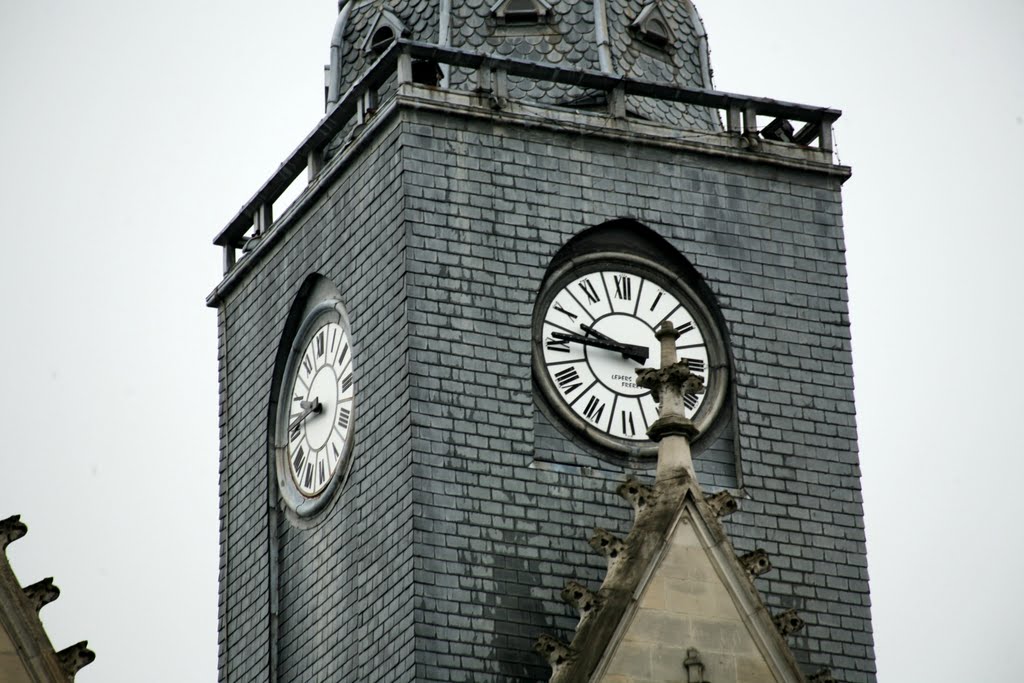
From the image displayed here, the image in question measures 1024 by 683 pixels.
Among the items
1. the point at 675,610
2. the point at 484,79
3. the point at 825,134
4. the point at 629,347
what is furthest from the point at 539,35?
the point at 675,610

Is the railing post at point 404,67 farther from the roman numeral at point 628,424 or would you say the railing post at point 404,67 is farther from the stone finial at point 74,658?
the stone finial at point 74,658

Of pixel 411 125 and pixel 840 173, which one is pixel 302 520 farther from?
pixel 840 173

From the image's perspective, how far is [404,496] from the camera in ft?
153

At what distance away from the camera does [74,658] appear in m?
43.8

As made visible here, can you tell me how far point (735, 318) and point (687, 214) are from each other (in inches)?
62.6

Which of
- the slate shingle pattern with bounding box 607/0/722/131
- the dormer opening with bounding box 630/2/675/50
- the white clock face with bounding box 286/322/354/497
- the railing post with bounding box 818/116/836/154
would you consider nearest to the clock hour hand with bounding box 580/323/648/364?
the white clock face with bounding box 286/322/354/497

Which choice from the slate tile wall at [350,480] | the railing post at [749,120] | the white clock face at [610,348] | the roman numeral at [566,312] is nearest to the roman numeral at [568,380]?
the white clock face at [610,348]

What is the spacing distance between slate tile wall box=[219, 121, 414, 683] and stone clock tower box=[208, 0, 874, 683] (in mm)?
49

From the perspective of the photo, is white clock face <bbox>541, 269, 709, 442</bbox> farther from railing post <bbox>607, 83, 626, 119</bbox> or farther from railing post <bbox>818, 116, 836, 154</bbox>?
railing post <bbox>818, 116, 836, 154</bbox>

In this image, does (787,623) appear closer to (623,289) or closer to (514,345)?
(514,345)

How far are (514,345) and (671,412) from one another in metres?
2.76

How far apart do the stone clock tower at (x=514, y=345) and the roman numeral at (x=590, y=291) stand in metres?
0.04

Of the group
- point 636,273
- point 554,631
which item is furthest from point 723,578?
point 636,273

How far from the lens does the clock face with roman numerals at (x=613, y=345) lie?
1906 inches
